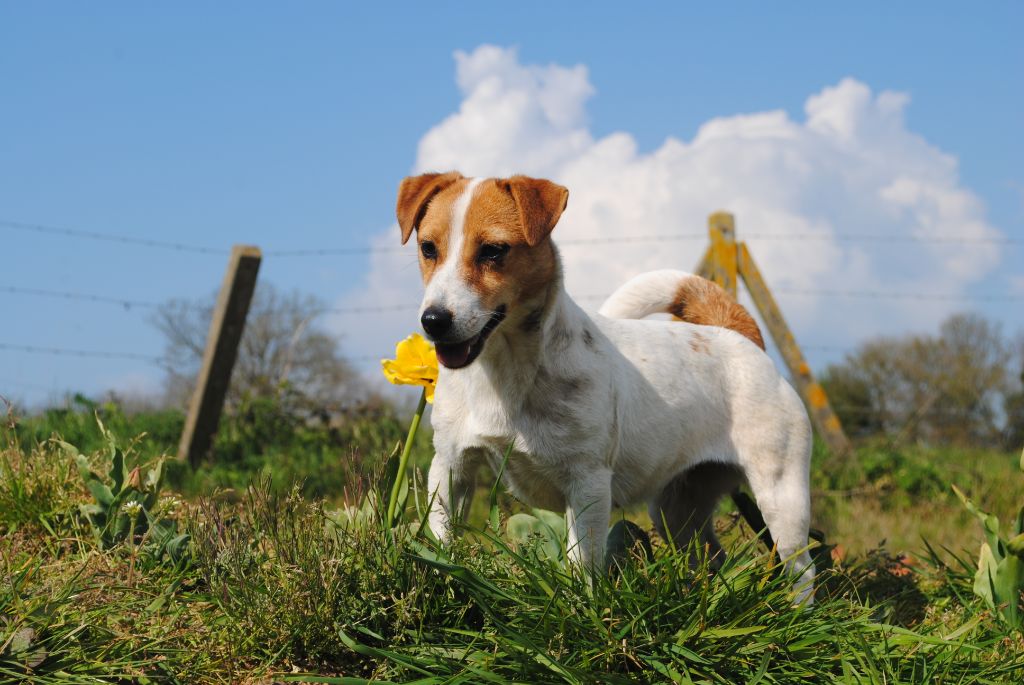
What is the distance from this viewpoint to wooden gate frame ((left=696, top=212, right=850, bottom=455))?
410 inches

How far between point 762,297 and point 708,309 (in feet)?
17.3

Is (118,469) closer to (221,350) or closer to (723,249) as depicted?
(221,350)

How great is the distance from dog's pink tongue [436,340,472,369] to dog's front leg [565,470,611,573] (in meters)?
0.70

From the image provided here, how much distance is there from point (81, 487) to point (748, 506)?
3376 mm

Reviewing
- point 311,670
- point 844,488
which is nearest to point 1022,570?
point 311,670

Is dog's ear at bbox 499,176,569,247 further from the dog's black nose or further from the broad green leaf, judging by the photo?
the broad green leaf

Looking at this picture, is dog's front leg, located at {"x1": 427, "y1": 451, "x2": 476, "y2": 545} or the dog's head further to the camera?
dog's front leg, located at {"x1": 427, "y1": 451, "x2": 476, "y2": 545}

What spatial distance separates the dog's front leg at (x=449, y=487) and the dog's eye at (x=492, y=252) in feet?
2.67

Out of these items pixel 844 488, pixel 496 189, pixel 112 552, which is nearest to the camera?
pixel 496 189

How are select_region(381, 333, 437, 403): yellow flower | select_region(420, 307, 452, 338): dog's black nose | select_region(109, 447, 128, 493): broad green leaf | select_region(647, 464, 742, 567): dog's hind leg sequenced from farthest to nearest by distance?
1. select_region(647, 464, 742, 567): dog's hind leg
2. select_region(109, 447, 128, 493): broad green leaf
3. select_region(381, 333, 437, 403): yellow flower
4. select_region(420, 307, 452, 338): dog's black nose

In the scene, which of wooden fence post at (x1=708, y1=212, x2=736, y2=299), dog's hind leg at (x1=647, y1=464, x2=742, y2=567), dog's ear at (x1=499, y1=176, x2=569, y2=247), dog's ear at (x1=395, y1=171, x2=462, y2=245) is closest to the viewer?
dog's ear at (x1=499, y1=176, x2=569, y2=247)

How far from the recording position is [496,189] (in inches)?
148

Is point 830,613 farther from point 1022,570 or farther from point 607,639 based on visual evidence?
point 1022,570

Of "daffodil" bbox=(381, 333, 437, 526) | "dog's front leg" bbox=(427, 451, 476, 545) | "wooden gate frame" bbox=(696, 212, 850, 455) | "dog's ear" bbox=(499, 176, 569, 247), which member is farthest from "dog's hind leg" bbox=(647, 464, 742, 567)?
"wooden gate frame" bbox=(696, 212, 850, 455)
